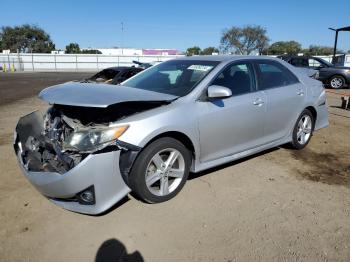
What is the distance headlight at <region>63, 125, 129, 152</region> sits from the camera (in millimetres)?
3328

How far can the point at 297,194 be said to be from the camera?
4246mm

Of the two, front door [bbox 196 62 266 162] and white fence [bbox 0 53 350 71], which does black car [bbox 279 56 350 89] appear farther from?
white fence [bbox 0 53 350 71]

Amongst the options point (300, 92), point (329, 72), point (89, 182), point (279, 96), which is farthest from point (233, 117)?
point (329, 72)

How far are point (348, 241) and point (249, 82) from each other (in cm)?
238

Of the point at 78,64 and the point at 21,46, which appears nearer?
the point at 78,64

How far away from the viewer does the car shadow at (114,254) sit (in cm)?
299

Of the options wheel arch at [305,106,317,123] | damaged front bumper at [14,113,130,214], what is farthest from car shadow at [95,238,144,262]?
wheel arch at [305,106,317,123]

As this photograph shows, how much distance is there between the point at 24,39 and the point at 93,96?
8136 cm

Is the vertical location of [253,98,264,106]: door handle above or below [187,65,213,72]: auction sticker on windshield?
below

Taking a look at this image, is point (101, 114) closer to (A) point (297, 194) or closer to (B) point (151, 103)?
(B) point (151, 103)

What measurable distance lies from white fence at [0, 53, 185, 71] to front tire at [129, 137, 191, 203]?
40797mm

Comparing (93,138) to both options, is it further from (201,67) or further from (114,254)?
(201,67)

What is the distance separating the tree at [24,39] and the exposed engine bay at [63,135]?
258 feet

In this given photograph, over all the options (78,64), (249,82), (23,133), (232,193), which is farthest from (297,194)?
(78,64)
